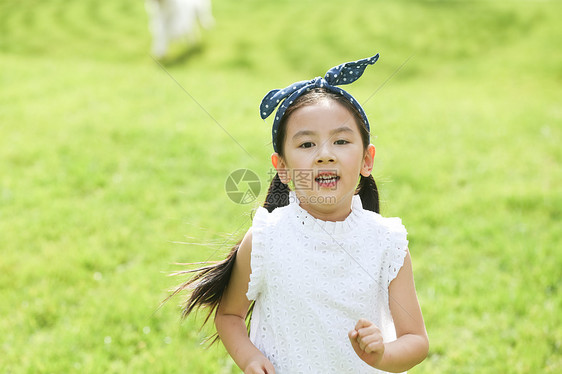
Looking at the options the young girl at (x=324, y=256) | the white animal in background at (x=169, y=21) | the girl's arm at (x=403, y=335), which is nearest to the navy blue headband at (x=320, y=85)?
the young girl at (x=324, y=256)

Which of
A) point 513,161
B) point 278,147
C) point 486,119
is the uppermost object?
point 278,147

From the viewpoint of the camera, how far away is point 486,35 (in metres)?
12.3

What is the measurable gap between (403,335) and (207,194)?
11.1 ft

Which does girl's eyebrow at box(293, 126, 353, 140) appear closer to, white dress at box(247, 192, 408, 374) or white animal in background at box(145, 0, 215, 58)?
white dress at box(247, 192, 408, 374)

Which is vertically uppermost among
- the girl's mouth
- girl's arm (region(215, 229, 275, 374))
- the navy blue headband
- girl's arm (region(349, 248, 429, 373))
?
the navy blue headband

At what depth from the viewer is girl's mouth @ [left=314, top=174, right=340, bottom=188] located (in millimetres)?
1609

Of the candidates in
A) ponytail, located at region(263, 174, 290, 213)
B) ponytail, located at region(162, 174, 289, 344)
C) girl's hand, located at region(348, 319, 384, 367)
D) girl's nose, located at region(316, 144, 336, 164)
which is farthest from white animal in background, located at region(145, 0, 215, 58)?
girl's hand, located at region(348, 319, 384, 367)

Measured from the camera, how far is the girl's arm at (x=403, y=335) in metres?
1.51

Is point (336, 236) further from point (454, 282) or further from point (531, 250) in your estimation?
point (531, 250)

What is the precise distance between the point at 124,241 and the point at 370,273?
2.86 metres

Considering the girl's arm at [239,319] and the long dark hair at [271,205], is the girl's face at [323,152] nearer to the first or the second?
the long dark hair at [271,205]

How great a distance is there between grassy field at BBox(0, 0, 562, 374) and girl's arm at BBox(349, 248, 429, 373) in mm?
660

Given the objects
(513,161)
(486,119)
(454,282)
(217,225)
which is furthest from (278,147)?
(486,119)

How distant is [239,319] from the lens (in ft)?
6.09
